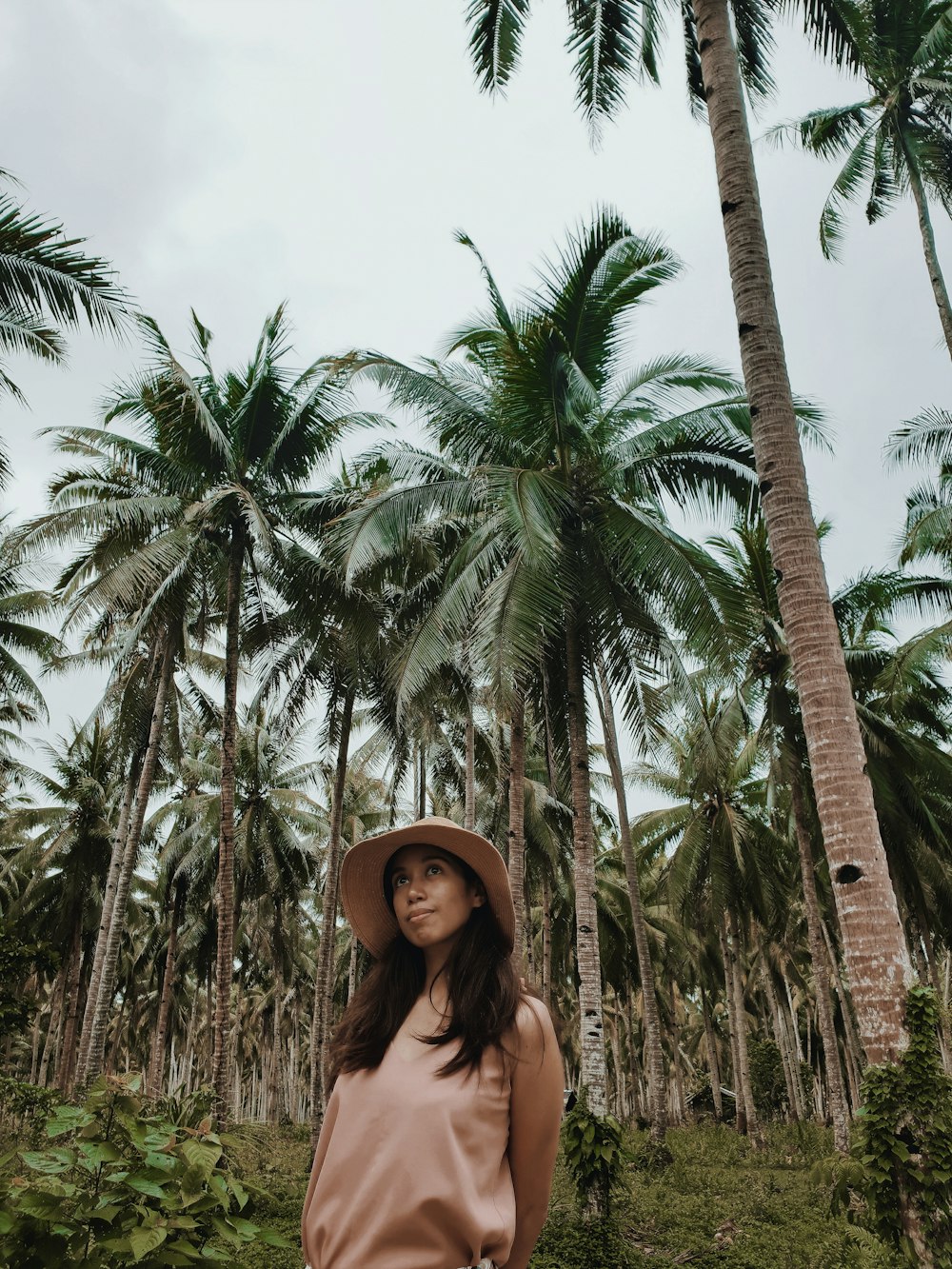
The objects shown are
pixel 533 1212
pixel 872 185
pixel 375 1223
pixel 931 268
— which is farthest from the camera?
pixel 872 185

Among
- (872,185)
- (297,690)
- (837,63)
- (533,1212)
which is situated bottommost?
(533,1212)

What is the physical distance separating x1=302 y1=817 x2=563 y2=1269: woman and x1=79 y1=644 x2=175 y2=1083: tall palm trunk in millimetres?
14840

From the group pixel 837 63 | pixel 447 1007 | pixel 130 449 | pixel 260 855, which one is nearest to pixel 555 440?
pixel 837 63

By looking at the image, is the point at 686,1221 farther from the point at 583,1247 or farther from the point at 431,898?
the point at 431,898

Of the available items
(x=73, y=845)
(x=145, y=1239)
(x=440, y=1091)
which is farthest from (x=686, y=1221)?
(x=73, y=845)

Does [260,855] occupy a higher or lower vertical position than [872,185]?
lower

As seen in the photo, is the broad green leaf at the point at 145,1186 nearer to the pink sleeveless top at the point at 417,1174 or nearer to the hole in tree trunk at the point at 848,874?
the pink sleeveless top at the point at 417,1174

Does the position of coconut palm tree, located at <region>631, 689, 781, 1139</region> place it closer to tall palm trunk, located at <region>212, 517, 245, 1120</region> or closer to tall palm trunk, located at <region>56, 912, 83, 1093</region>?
tall palm trunk, located at <region>212, 517, 245, 1120</region>

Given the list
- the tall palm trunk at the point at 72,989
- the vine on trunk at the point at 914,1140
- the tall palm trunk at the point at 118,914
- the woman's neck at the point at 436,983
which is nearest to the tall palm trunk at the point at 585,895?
the vine on trunk at the point at 914,1140

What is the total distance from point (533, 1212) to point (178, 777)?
25348mm

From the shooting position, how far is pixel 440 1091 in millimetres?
1906

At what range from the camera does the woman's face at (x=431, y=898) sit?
7.50 feet

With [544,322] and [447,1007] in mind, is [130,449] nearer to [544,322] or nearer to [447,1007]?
[544,322]

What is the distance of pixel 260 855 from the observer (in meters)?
25.6
